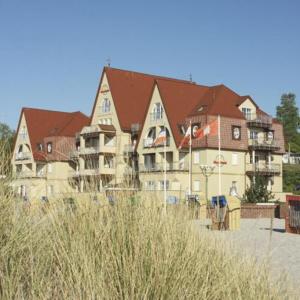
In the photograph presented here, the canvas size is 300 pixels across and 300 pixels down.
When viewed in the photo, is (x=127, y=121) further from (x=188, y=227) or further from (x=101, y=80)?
(x=188, y=227)

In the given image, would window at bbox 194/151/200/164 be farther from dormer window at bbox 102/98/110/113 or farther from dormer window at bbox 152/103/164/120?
Answer: dormer window at bbox 102/98/110/113

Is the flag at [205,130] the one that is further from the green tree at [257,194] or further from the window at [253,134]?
the window at [253,134]

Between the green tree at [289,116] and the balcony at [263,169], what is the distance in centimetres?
5098

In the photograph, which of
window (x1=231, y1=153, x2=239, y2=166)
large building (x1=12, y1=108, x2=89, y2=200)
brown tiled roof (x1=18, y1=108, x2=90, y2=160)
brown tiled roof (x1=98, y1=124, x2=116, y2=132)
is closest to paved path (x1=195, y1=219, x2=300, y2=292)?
window (x1=231, y1=153, x2=239, y2=166)

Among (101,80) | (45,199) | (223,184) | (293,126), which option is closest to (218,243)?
(45,199)

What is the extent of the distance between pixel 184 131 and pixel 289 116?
211 ft

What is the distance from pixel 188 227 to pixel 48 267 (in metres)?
1.33

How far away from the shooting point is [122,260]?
16.3 ft

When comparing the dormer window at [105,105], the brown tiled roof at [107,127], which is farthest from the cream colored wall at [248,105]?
the dormer window at [105,105]

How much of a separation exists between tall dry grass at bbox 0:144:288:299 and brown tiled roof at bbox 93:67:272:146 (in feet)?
159

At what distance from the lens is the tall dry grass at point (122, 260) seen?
468cm

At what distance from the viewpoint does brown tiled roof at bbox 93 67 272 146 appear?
183 ft

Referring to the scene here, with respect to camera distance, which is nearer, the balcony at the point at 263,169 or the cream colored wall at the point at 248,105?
the balcony at the point at 263,169

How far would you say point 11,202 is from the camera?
6.73 meters
